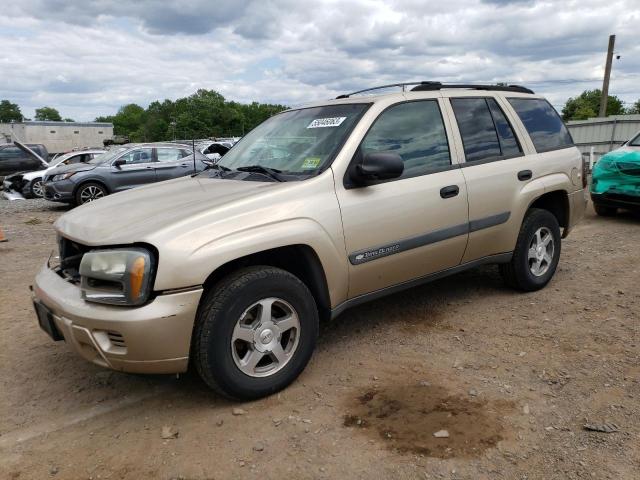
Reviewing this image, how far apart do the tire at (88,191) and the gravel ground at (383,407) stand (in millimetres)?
7826

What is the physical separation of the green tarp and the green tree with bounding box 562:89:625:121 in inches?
2452

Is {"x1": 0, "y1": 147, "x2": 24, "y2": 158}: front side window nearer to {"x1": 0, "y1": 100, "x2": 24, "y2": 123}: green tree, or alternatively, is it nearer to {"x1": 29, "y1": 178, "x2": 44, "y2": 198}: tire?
{"x1": 29, "y1": 178, "x2": 44, "y2": 198}: tire

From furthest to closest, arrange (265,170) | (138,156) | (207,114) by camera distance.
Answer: (207,114), (138,156), (265,170)

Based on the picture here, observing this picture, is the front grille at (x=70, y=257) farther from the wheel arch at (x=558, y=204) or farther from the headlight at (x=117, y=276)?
the wheel arch at (x=558, y=204)

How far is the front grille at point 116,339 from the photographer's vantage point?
108 inches

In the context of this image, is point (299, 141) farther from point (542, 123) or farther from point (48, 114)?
point (48, 114)

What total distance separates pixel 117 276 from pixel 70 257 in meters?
0.79

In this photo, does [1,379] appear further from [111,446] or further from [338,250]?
[338,250]

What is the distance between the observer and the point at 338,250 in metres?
3.37

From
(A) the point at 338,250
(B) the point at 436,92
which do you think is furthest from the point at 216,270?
(B) the point at 436,92

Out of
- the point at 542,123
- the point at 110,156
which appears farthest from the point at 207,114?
the point at 542,123

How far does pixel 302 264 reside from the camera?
132 inches

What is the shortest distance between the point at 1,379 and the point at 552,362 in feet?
11.9

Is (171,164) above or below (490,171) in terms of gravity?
below
